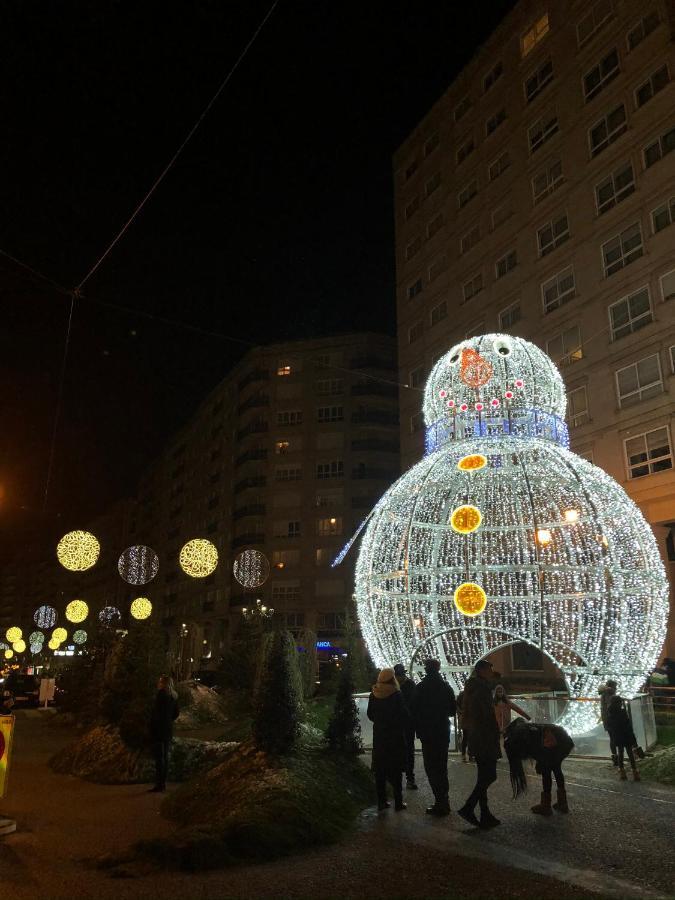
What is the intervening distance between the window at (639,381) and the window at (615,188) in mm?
6208

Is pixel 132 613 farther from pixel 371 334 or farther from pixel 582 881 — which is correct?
pixel 371 334

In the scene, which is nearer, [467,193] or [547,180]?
[547,180]

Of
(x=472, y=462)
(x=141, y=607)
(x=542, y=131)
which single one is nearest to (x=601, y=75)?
(x=542, y=131)

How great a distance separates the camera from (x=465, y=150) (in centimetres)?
3316

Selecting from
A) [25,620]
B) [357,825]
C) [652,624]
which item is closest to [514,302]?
[652,624]

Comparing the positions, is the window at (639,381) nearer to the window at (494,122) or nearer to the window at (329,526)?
the window at (494,122)

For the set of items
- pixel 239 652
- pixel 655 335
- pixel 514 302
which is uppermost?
pixel 514 302

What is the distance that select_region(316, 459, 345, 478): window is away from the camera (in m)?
51.1

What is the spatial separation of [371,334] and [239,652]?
37740 mm

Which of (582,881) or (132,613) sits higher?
(132,613)

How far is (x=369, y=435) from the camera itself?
52.0 m

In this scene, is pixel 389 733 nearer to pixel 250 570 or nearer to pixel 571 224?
pixel 250 570

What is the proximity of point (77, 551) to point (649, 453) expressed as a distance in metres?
17.0

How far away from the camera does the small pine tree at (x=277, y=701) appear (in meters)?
7.68
